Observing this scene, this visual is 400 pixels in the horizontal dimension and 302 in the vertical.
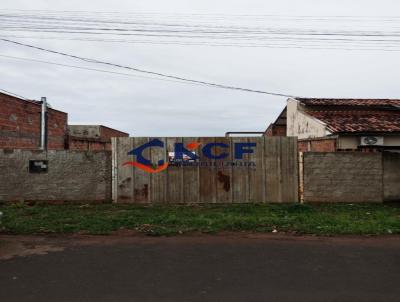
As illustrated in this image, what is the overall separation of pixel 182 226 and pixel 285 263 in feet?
10.6

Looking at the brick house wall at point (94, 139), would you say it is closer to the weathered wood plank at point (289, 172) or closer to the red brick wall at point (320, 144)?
the red brick wall at point (320, 144)

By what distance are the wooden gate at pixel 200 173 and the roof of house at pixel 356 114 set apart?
442cm

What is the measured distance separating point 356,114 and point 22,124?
15.6 metres

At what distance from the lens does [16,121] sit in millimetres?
16891

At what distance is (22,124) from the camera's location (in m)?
17.4

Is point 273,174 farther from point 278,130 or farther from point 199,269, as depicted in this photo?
point 278,130

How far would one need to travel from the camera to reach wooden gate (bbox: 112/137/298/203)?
12.4 meters

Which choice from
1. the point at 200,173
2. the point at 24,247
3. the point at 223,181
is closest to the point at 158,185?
the point at 200,173

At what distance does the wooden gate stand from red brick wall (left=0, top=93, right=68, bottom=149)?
6.28 meters

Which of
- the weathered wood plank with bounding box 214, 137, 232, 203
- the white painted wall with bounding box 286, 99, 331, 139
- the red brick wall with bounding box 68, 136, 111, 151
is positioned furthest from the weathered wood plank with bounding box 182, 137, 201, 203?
the red brick wall with bounding box 68, 136, 111, 151

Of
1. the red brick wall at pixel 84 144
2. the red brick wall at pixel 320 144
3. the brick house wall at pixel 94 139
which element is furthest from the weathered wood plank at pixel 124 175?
the brick house wall at pixel 94 139

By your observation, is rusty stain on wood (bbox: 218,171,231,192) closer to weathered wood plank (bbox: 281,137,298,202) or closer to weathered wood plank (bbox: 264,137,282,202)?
weathered wood plank (bbox: 264,137,282,202)

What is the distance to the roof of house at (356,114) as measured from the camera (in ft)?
52.2

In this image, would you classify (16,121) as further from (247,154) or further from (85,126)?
(85,126)
